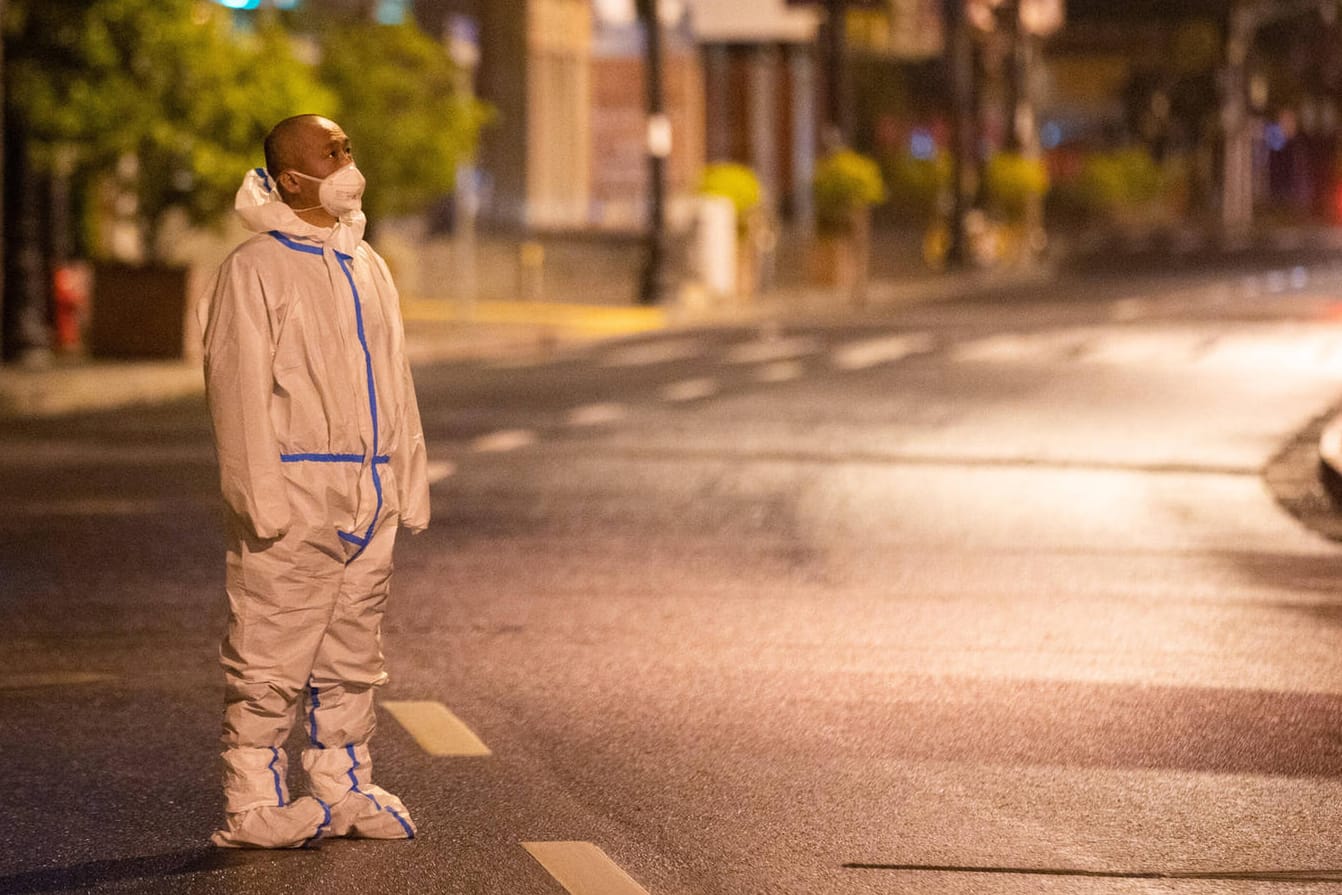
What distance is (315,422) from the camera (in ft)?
18.5

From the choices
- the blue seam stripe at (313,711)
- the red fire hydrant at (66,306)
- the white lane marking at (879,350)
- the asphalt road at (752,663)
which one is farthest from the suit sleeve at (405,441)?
the red fire hydrant at (66,306)

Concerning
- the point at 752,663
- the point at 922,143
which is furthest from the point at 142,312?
the point at 922,143

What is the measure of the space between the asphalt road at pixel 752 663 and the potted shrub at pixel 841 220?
2296 centimetres

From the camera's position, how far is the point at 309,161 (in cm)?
566

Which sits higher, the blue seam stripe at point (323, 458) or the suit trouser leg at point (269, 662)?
the blue seam stripe at point (323, 458)

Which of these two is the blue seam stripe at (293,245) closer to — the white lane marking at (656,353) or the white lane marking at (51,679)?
the white lane marking at (51,679)

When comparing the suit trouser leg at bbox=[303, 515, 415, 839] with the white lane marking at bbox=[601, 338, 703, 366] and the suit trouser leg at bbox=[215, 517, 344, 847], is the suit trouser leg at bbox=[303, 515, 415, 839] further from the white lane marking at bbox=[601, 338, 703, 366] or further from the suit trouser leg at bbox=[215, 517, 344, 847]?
the white lane marking at bbox=[601, 338, 703, 366]

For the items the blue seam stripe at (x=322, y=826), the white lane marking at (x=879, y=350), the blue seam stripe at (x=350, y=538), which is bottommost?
the white lane marking at (x=879, y=350)

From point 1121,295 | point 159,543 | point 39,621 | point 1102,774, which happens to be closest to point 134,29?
point 159,543

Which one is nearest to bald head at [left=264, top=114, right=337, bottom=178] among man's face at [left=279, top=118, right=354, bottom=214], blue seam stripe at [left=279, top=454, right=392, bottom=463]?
man's face at [left=279, top=118, right=354, bottom=214]

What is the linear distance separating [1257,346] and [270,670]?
22.2m

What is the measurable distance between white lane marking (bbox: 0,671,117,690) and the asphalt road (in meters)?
0.02

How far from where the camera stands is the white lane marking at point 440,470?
14.2 metres

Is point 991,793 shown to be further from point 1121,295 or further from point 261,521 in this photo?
point 1121,295
